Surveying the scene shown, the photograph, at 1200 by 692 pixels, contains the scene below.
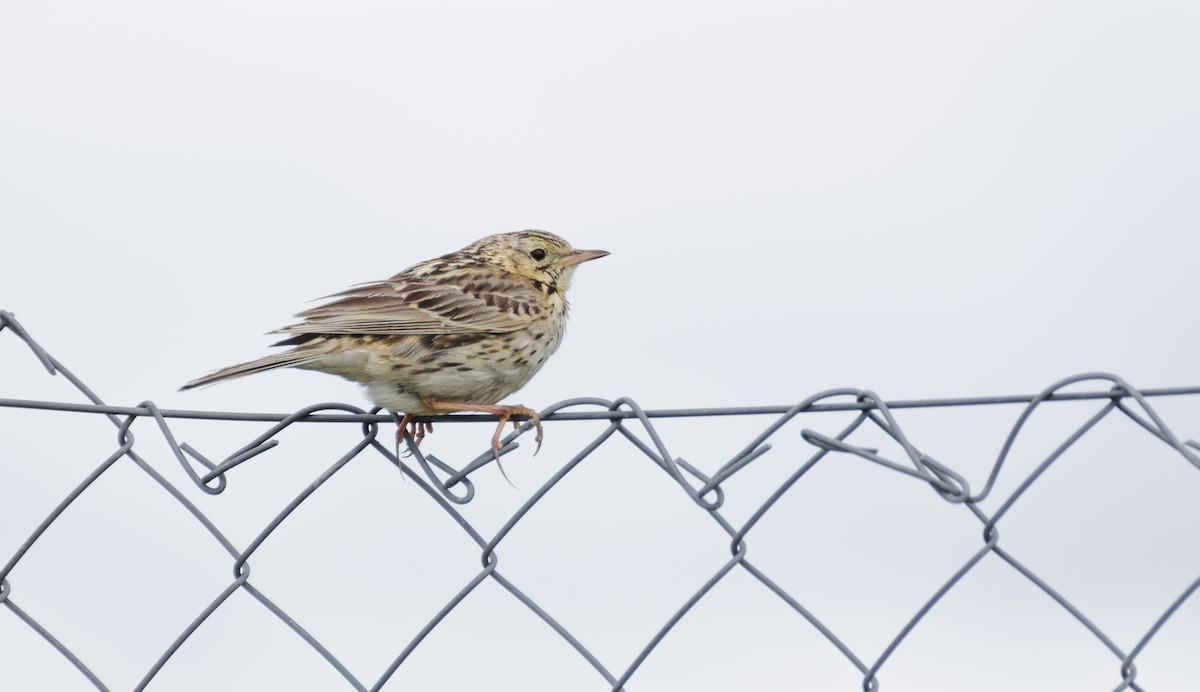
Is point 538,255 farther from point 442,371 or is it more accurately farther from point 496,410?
point 496,410

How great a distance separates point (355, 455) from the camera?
4.33m

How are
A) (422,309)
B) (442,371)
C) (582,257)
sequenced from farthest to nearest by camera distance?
(582,257)
(422,309)
(442,371)

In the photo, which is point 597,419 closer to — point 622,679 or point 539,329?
point 622,679

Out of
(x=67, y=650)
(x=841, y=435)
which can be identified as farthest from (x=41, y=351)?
(x=841, y=435)

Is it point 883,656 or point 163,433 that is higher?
point 163,433

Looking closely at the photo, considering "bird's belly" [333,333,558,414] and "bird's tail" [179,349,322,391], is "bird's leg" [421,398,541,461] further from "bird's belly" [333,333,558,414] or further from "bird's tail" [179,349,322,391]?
"bird's tail" [179,349,322,391]

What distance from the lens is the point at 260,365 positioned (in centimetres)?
579

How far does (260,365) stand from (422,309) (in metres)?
1.24

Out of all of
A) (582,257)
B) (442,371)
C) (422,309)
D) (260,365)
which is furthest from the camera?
(582,257)

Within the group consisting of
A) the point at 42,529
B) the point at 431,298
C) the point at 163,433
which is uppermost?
the point at 431,298

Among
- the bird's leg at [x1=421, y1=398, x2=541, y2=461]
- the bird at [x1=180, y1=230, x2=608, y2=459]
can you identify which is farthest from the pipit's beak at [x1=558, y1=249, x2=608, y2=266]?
the bird's leg at [x1=421, y1=398, x2=541, y2=461]

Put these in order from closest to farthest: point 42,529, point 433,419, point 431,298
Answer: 1. point 42,529
2. point 433,419
3. point 431,298

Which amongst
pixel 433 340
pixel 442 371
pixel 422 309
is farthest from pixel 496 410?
pixel 422 309

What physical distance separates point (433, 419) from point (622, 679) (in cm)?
145
